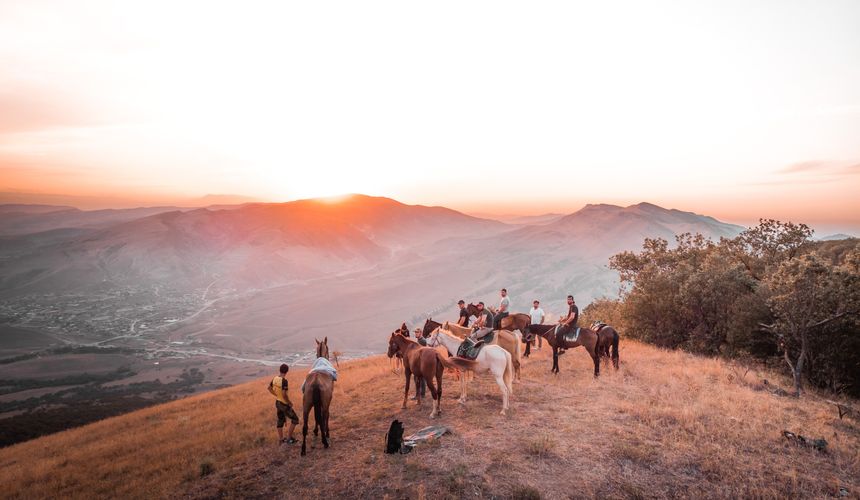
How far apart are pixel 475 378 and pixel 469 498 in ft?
28.4

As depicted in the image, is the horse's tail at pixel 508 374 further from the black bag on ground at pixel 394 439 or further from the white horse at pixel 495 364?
the black bag on ground at pixel 394 439

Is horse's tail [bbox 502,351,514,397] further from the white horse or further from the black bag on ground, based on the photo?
the black bag on ground

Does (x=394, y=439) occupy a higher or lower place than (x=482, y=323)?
lower

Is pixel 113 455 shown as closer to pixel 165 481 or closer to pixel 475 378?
pixel 165 481

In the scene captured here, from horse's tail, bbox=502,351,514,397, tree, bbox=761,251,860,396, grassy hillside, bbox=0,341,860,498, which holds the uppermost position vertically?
tree, bbox=761,251,860,396

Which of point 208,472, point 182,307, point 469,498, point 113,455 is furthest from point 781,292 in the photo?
point 182,307

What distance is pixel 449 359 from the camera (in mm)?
12344

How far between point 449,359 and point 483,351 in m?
1.21

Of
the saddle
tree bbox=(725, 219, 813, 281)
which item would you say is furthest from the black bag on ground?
tree bbox=(725, 219, 813, 281)

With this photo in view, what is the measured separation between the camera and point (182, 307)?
178 m

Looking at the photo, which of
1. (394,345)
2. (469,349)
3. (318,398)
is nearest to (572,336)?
(469,349)

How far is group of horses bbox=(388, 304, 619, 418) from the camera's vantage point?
11.9 meters

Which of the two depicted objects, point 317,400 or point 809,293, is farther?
point 809,293

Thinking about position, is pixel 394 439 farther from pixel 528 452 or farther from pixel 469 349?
pixel 469 349
